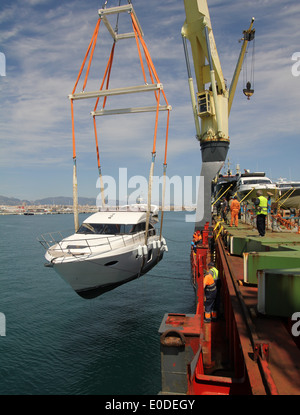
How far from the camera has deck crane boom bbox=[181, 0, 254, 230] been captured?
2092cm

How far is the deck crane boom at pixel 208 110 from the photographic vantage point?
68.6 feet

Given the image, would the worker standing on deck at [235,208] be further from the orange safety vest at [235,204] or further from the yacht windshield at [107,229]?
the yacht windshield at [107,229]

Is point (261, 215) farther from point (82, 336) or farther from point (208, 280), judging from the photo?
point (82, 336)

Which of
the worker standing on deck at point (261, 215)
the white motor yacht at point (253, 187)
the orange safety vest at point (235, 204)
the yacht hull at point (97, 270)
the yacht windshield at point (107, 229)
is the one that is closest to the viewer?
the worker standing on deck at point (261, 215)

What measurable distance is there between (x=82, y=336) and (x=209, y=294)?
294 inches

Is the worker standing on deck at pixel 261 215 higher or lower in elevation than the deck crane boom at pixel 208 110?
lower

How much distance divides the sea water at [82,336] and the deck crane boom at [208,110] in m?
7.66

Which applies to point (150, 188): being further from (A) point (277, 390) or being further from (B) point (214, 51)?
(B) point (214, 51)

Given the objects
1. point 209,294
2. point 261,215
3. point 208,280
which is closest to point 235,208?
point 261,215

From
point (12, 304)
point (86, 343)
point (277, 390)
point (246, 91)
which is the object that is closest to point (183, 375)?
point (277, 390)

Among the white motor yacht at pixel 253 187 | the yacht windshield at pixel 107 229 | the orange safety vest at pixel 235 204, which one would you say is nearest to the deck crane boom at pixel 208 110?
the white motor yacht at pixel 253 187

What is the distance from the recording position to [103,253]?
11.3m

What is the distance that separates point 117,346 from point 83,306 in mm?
5761

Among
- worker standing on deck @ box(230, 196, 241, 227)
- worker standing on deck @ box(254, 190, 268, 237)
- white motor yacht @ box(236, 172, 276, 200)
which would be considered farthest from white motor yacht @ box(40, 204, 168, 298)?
white motor yacht @ box(236, 172, 276, 200)
